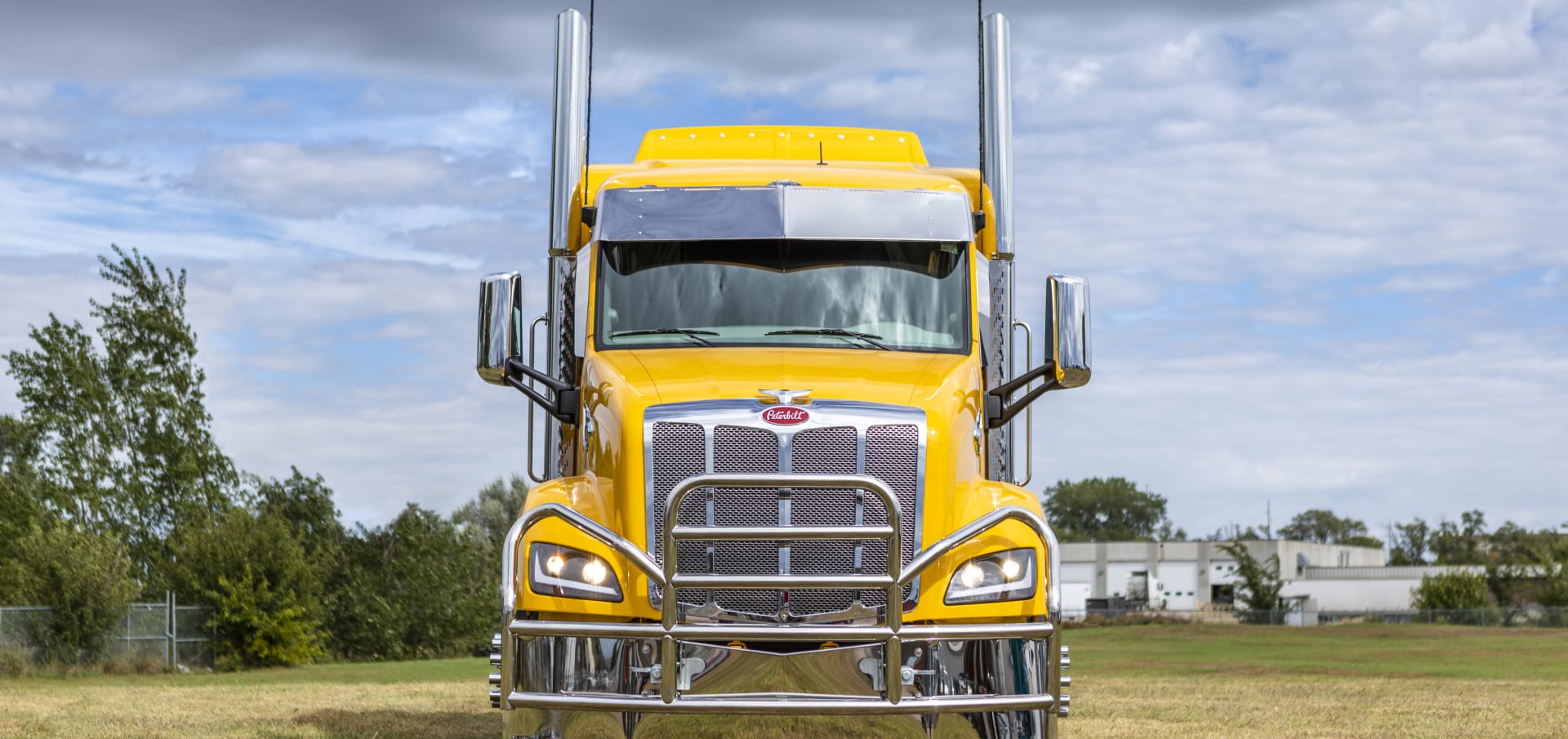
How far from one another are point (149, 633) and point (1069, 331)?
35.1 metres

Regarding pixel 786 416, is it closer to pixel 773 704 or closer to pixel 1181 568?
pixel 773 704

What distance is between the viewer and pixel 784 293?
338 inches

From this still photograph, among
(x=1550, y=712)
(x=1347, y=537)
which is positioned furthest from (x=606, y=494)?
(x=1347, y=537)

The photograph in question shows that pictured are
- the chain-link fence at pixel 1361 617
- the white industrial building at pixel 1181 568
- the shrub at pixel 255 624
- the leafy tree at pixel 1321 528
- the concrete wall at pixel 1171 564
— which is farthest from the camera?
the leafy tree at pixel 1321 528

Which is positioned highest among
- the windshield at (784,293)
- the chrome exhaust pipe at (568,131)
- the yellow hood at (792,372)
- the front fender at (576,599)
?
the chrome exhaust pipe at (568,131)

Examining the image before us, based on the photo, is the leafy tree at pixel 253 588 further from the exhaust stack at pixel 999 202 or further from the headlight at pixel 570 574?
the headlight at pixel 570 574

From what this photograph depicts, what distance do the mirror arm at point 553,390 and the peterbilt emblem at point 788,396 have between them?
1.53m

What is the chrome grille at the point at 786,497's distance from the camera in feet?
23.5

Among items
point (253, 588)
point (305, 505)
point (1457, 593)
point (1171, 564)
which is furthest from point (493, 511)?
point (1171, 564)

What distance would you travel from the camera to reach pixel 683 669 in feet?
22.6

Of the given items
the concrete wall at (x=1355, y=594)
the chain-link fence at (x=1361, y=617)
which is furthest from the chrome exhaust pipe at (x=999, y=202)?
the concrete wall at (x=1355, y=594)

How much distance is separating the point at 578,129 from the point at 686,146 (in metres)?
0.81

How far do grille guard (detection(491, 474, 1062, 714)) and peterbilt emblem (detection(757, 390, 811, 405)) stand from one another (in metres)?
0.54

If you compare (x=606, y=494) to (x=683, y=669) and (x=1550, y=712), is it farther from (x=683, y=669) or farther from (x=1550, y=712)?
(x=1550, y=712)
